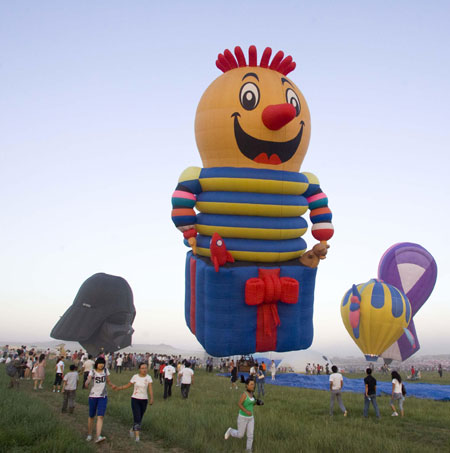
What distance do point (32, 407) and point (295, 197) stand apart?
7798 millimetres

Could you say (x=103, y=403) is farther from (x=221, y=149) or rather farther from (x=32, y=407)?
(x=221, y=149)

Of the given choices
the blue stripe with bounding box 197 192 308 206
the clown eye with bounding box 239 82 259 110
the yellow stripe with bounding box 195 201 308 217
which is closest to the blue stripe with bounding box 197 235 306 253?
the yellow stripe with bounding box 195 201 308 217

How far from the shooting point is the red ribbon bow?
456 inches

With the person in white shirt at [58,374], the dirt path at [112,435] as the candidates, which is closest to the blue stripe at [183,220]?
the dirt path at [112,435]

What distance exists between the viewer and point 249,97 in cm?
1141

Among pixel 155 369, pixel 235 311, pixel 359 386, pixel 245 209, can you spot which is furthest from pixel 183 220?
pixel 155 369

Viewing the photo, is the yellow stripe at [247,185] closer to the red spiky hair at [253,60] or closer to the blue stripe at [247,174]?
the blue stripe at [247,174]

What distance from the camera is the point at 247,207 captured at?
11484mm

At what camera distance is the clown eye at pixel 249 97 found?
1139 cm

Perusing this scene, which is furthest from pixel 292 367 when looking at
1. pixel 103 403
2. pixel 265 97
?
pixel 103 403

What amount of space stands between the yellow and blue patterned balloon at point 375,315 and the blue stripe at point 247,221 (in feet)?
44.6

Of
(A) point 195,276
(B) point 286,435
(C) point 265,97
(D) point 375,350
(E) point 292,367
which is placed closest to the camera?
(B) point 286,435

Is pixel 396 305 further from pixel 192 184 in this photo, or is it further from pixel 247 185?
pixel 192 184

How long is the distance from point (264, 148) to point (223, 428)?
22.5 ft
